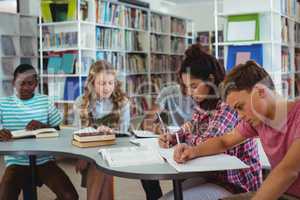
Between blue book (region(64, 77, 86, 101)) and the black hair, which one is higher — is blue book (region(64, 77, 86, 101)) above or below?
below

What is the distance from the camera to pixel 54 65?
513cm

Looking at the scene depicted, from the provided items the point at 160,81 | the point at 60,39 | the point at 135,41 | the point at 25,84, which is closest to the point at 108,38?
the point at 60,39

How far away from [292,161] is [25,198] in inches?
74.1

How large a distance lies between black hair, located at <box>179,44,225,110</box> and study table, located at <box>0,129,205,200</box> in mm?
508

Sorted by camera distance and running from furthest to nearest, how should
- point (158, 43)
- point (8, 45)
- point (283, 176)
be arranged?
point (158, 43), point (8, 45), point (283, 176)

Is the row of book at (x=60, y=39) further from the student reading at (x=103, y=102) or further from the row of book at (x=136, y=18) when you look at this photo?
the student reading at (x=103, y=102)

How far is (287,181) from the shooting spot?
1.41m

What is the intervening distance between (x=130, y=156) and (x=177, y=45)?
6.04 meters

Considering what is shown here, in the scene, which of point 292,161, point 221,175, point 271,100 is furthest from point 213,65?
point 292,161

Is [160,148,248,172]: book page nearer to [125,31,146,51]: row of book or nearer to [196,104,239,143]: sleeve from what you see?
[196,104,239,143]: sleeve

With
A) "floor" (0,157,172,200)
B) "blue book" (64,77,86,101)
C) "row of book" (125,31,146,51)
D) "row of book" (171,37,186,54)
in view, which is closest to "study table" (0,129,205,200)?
"floor" (0,157,172,200)

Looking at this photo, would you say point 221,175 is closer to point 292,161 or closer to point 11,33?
point 292,161

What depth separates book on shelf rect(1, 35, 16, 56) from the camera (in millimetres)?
5621

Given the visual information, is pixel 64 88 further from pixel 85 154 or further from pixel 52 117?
pixel 85 154
